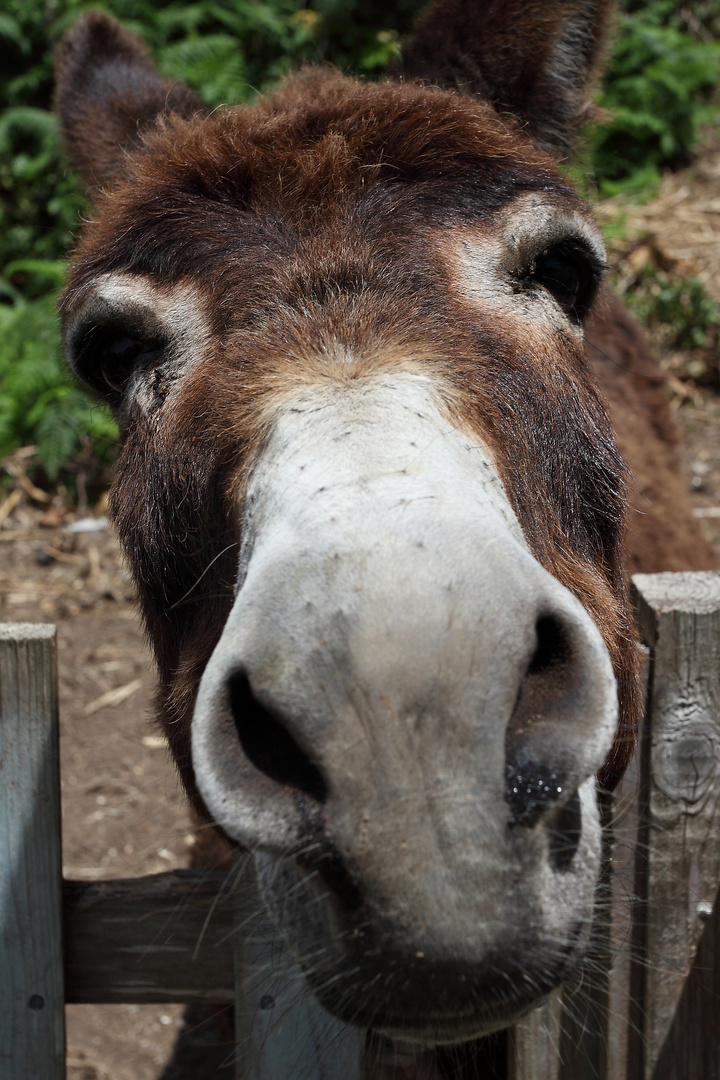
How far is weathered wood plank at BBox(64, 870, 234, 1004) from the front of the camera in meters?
2.15

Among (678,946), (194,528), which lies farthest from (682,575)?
(194,528)

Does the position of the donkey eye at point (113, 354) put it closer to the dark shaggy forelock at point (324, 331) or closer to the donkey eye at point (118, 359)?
the donkey eye at point (118, 359)

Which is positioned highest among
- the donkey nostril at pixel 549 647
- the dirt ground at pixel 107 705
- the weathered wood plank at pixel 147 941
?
the donkey nostril at pixel 549 647

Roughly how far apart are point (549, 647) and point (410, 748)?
0.96 feet

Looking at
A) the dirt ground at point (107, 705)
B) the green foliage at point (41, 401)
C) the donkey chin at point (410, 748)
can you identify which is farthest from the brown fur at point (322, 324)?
the green foliage at point (41, 401)

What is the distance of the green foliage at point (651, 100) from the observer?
29.5 feet

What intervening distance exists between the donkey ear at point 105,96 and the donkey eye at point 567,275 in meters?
1.62

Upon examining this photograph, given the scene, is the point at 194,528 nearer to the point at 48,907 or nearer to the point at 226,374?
the point at 226,374

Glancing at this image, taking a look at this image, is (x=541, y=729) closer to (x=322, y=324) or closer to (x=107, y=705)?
(x=322, y=324)

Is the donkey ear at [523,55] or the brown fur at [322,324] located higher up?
the donkey ear at [523,55]

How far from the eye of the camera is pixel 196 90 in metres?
8.76

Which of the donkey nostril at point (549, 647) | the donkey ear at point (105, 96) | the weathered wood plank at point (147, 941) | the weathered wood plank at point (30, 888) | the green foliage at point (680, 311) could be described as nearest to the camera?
the donkey nostril at point (549, 647)

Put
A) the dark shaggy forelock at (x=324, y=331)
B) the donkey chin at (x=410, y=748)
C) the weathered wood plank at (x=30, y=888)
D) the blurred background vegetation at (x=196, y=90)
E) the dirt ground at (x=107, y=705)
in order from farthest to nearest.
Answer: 1. the blurred background vegetation at (x=196, y=90)
2. the dirt ground at (x=107, y=705)
3. the weathered wood plank at (x=30, y=888)
4. the dark shaggy forelock at (x=324, y=331)
5. the donkey chin at (x=410, y=748)

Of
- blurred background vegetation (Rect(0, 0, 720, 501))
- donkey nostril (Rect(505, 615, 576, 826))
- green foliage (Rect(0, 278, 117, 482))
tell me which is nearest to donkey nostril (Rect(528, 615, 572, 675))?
donkey nostril (Rect(505, 615, 576, 826))
